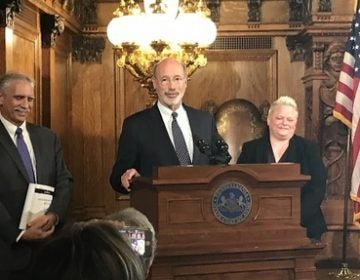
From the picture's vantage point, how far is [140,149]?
123 inches

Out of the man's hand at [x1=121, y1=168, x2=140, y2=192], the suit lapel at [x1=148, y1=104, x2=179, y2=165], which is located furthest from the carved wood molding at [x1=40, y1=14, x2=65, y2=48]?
the man's hand at [x1=121, y1=168, x2=140, y2=192]

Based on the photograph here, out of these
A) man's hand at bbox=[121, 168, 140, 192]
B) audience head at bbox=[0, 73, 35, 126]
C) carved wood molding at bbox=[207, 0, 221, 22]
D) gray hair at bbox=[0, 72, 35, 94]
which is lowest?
man's hand at bbox=[121, 168, 140, 192]

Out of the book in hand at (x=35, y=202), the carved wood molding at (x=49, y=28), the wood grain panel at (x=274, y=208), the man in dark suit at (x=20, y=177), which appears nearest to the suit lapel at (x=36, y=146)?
the man in dark suit at (x=20, y=177)

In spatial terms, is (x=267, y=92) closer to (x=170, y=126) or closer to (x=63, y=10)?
(x=63, y=10)

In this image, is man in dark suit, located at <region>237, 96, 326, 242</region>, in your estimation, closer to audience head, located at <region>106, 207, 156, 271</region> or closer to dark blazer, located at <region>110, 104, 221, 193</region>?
dark blazer, located at <region>110, 104, 221, 193</region>

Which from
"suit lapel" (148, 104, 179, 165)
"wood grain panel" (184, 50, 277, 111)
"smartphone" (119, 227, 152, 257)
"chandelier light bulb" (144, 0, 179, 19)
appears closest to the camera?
"smartphone" (119, 227, 152, 257)

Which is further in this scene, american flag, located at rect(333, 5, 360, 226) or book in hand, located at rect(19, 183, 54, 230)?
american flag, located at rect(333, 5, 360, 226)

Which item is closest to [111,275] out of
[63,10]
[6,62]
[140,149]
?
[140,149]

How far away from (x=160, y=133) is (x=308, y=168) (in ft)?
2.69

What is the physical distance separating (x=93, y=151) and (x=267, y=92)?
1.65m

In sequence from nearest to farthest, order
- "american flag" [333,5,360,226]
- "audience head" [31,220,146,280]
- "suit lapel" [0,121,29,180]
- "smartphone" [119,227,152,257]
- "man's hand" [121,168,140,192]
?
"audience head" [31,220,146,280], "smartphone" [119,227,152,257], "man's hand" [121,168,140,192], "suit lapel" [0,121,29,180], "american flag" [333,5,360,226]

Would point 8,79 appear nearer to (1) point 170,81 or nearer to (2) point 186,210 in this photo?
(1) point 170,81

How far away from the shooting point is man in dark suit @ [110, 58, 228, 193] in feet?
10.1

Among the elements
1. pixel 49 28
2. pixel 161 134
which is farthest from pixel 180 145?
pixel 49 28
